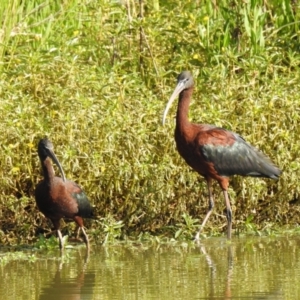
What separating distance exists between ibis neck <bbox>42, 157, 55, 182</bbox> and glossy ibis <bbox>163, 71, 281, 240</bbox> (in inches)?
48.6

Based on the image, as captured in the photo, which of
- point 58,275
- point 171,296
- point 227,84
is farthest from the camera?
point 227,84

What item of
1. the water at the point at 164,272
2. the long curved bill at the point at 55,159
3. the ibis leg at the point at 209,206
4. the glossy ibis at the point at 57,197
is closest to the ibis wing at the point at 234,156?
the ibis leg at the point at 209,206

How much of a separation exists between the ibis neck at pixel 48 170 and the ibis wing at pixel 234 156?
5.09ft

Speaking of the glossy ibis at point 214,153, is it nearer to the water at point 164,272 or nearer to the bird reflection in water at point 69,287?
the water at point 164,272

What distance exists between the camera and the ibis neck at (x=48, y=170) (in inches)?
369

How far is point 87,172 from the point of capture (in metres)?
9.80

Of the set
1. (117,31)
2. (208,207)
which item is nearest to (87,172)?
(208,207)

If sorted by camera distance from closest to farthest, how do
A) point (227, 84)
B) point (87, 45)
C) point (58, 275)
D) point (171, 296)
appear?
1. point (171, 296)
2. point (58, 275)
3. point (227, 84)
4. point (87, 45)

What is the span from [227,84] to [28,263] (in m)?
3.28

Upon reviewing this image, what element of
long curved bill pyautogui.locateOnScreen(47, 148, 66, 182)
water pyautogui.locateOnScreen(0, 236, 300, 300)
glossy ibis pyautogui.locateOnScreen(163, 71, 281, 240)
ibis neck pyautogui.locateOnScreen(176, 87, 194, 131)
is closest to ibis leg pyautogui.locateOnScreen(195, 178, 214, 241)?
glossy ibis pyautogui.locateOnScreen(163, 71, 281, 240)

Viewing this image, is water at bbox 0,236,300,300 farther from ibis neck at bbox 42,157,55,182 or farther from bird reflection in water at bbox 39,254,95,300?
ibis neck at bbox 42,157,55,182

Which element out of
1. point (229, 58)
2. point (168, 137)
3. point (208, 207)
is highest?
point (229, 58)

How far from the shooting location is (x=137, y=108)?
1040cm

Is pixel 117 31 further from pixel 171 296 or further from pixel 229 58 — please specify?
pixel 171 296
